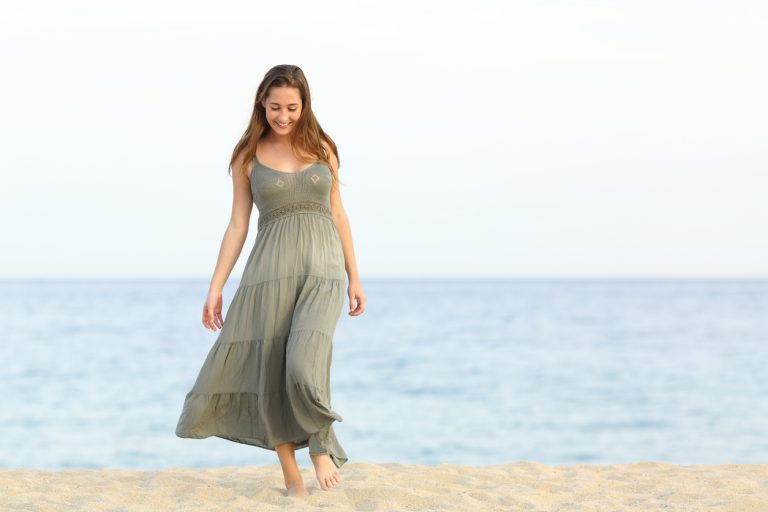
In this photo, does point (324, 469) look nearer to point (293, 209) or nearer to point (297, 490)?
point (297, 490)

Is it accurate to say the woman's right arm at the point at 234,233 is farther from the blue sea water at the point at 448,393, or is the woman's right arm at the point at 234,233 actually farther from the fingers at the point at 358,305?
the blue sea water at the point at 448,393

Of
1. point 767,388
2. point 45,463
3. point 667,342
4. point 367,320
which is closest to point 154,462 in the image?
point 45,463

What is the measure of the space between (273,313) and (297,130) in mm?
852

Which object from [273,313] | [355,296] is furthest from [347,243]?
[273,313]

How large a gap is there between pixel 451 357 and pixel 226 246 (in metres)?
20.3

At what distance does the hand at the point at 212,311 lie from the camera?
4.75m

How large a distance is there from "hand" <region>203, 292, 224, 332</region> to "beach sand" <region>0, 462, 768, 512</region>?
840 mm

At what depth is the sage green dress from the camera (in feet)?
15.3

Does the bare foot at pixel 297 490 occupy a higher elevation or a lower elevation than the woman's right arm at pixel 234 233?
lower

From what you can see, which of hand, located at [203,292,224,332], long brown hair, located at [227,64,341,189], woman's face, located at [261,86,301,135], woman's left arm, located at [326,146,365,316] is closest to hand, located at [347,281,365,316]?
woman's left arm, located at [326,146,365,316]

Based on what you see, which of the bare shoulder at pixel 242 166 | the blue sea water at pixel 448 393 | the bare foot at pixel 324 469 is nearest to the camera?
the bare foot at pixel 324 469

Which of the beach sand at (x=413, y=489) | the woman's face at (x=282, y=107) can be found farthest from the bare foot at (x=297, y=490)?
the woman's face at (x=282, y=107)

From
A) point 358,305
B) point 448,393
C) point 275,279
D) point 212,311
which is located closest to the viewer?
point 275,279

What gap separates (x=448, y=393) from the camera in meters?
18.6
